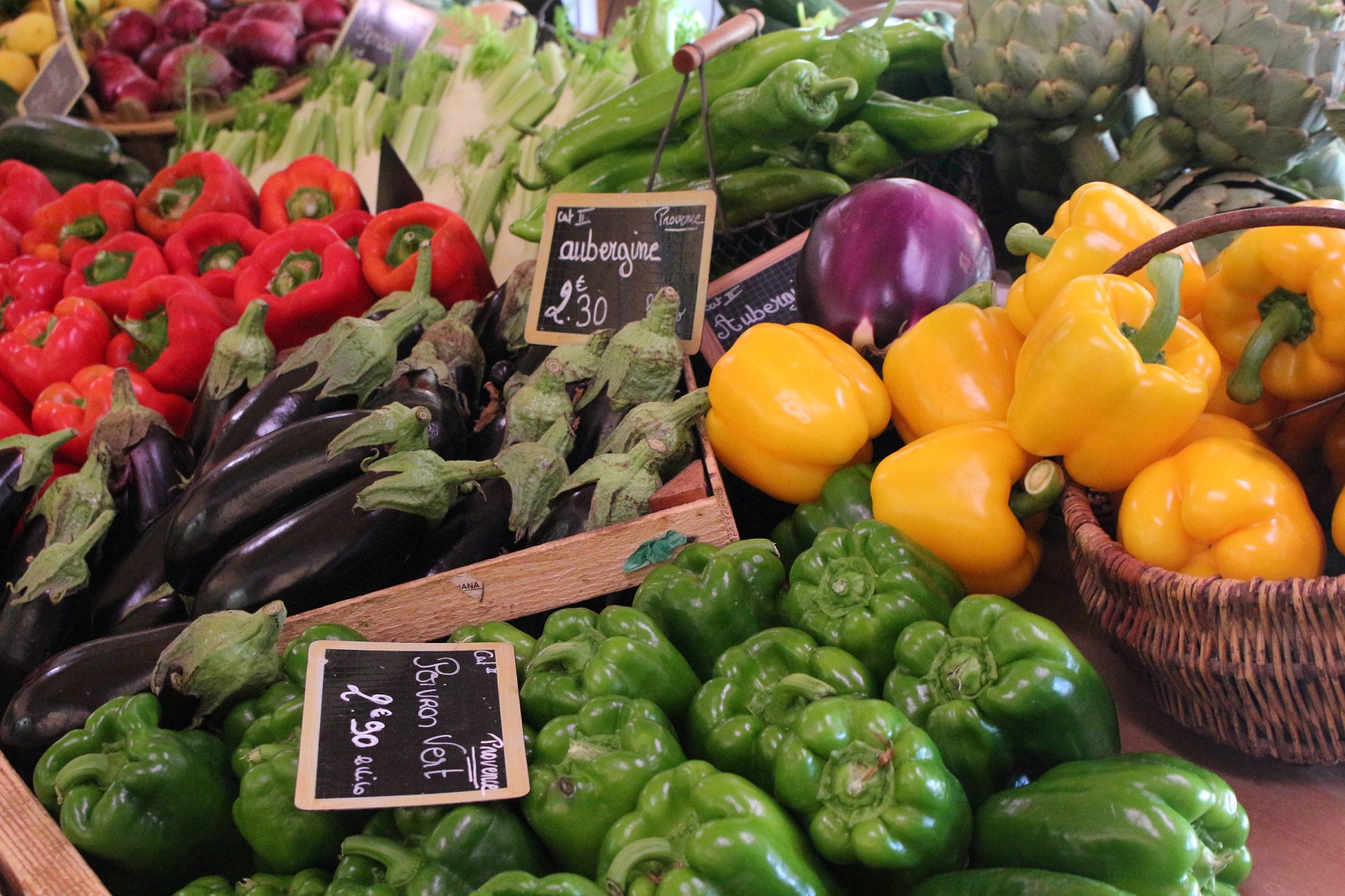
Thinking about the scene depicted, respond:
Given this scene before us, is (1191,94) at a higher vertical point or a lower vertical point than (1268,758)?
higher

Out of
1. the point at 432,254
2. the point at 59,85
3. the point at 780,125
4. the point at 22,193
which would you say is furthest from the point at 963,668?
the point at 59,85

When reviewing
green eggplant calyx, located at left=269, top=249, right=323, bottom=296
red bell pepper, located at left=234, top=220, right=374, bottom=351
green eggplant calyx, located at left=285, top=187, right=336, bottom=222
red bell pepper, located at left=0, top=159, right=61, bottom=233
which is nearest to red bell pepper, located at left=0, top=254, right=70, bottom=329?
red bell pepper, located at left=0, top=159, right=61, bottom=233

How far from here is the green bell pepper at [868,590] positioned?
124 centimetres

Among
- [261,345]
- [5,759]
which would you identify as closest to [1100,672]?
[5,759]

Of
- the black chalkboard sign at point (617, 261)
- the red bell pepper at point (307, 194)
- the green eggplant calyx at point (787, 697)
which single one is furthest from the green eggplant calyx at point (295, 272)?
the green eggplant calyx at point (787, 697)

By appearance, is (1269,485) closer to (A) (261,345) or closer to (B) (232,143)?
(A) (261,345)

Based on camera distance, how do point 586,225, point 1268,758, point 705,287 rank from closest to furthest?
point 1268,758 < point 705,287 < point 586,225

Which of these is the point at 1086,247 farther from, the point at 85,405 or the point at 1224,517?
the point at 85,405

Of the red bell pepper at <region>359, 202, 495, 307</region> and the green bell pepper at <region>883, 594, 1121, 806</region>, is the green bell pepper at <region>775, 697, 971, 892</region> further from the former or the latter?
the red bell pepper at <region>359, 202, 495, 307</region>

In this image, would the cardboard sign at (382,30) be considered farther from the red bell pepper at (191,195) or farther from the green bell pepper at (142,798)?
the green bell pepper at (142,798)

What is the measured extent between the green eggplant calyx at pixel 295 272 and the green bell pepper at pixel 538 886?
1953 mm

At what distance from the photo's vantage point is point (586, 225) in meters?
2.15

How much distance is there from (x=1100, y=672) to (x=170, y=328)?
7.01ft

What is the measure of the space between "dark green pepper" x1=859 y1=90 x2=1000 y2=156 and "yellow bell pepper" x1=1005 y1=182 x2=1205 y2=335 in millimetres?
653
